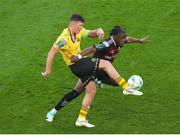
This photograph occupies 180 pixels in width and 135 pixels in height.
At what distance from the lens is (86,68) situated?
10.6 m

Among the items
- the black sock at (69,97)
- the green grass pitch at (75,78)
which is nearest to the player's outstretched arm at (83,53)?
the black sock at (69,97)

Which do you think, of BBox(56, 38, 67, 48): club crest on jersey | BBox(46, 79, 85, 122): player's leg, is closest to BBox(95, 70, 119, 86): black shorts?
BBox(46, 79, 85, 122): player's leg

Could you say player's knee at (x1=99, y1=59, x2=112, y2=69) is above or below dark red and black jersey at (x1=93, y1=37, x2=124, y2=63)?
below

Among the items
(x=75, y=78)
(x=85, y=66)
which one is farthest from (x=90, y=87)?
(x=75, y=78)

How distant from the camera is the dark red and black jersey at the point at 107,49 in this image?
1112 cm

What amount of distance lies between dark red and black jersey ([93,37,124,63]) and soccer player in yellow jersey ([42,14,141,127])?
0.97ft

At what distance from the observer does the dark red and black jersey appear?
1112cm

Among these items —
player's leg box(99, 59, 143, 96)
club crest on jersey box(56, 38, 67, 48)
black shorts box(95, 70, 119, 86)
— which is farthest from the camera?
black shorts box(95, 70, 119, 86)

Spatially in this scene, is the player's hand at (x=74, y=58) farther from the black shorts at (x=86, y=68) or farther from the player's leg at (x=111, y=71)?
the player's leg at (x=111, y=71)

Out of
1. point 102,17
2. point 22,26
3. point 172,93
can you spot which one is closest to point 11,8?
point 22,26

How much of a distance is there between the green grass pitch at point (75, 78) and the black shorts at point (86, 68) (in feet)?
3.43

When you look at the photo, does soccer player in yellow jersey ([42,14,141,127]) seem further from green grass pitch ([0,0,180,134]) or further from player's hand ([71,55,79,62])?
green grass pitch ([0,0,180,134])

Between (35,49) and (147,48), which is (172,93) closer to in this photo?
(147,48)

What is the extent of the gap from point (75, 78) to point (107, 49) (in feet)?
7.62
